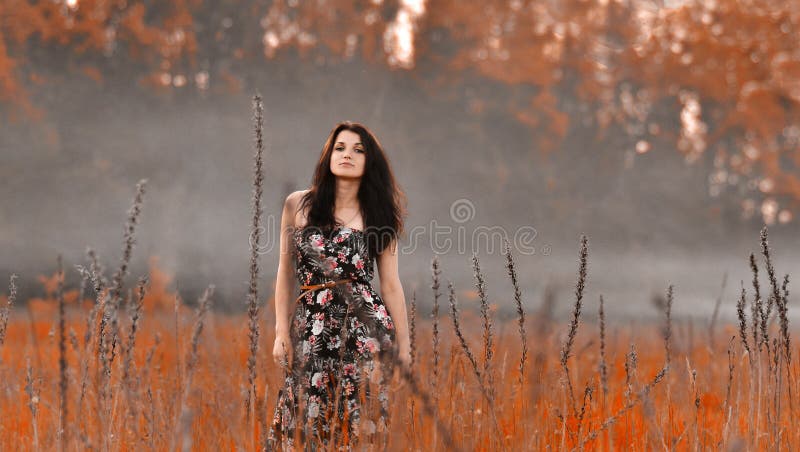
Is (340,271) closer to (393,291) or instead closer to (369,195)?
(393,291)

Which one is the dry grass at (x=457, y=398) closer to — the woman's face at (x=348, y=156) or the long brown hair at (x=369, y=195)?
the long brown hair at (x=369, y=195)

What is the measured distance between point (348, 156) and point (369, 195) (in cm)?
23

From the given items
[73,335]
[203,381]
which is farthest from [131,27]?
[73,335]

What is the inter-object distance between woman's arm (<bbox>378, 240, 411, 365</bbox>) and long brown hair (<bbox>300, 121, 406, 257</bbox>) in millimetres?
48

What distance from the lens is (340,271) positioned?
3.10 metres

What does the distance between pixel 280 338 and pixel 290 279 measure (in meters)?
0.31

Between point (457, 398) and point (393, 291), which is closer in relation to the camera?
point (457, 398)

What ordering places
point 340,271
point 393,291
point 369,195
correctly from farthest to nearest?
point 369,195 < point 393,291 < point 340,271

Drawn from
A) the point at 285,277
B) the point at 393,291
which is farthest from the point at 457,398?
the point at 285,277

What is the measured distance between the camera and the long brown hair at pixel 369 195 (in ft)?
10.7

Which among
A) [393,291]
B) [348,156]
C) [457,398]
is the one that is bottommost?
[457,398]

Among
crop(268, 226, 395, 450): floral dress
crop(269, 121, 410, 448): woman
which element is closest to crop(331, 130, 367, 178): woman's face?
crop(269, 121, 410, 448): woman

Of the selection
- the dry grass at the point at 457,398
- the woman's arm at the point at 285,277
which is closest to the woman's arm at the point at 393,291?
the dry grass at the point at 457,398

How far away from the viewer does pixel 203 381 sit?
3938mm
